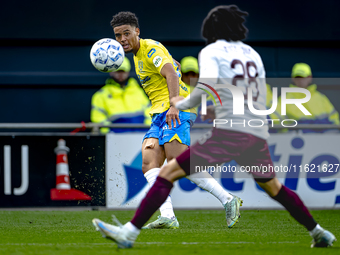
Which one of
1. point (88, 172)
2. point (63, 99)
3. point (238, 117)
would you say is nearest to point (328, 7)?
point (63, 99)

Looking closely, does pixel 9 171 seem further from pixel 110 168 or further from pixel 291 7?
pixel 291 7

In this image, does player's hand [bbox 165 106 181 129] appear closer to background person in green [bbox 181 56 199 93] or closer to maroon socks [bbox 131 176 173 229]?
maroon socks [bbox 131 176 173 229]

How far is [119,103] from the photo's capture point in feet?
30.3

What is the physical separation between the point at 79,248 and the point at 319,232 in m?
1.77

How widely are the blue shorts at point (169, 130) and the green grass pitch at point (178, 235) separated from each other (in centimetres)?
91

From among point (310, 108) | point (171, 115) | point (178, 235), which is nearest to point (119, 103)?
point (310, 108)

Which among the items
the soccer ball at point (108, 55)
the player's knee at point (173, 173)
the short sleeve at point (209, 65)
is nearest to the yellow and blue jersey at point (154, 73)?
the soccer ball at point (108, 55)

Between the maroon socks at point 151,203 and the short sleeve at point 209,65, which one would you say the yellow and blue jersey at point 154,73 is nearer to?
the short sleeve at point 209,65

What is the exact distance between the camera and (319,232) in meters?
4.43

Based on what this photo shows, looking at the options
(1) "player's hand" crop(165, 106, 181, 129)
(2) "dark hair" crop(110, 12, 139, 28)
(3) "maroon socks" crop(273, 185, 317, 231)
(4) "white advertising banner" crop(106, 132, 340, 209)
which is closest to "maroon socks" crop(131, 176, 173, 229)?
(3) "maroon socks" crop(273, 185, 317, 231)

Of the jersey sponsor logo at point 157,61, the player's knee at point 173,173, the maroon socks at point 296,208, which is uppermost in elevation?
the jersey sponsor logo at point 157,61

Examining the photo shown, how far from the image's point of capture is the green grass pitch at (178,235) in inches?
171

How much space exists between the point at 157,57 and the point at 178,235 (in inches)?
69.7

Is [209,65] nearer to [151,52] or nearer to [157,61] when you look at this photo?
[157,61]
